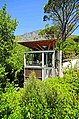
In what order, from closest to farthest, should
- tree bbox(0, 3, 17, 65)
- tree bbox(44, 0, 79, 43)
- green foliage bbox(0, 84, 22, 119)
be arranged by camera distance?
green foliage bbox(0, 84, 22, 119), tree bbox(0, 3, 17, 65), tree bbox(44, 0, 79, 43)

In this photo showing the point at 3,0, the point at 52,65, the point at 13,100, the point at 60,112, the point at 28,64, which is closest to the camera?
the point at 60,112

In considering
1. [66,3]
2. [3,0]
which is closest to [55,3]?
[66,3]

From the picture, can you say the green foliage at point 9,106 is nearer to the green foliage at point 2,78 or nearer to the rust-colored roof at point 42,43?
the green foliage at point 2,78

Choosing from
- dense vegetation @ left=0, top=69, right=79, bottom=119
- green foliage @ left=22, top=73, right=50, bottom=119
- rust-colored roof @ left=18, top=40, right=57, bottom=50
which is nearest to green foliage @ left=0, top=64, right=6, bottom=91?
dense vegetation @ left=0, top=69, right=79, bottom=119

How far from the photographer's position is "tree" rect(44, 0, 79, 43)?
28.8m

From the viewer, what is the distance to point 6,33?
35.5 feet

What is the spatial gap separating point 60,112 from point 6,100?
1378 millimetres

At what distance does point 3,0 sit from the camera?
10.9m

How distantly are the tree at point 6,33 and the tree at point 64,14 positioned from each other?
1769cm

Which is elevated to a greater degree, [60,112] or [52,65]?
[52,65]

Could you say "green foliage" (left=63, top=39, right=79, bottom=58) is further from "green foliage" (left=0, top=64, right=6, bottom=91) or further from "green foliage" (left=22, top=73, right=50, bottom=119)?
"green foliage" (left=22, top=73, right=50, bottom=119)

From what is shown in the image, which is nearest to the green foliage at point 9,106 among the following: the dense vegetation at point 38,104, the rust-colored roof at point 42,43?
the dense vegetation at point 38,104

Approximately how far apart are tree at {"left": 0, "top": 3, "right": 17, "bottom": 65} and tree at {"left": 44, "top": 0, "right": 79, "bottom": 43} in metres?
17.7

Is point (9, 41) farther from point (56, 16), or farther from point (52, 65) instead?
point (56, 16)
